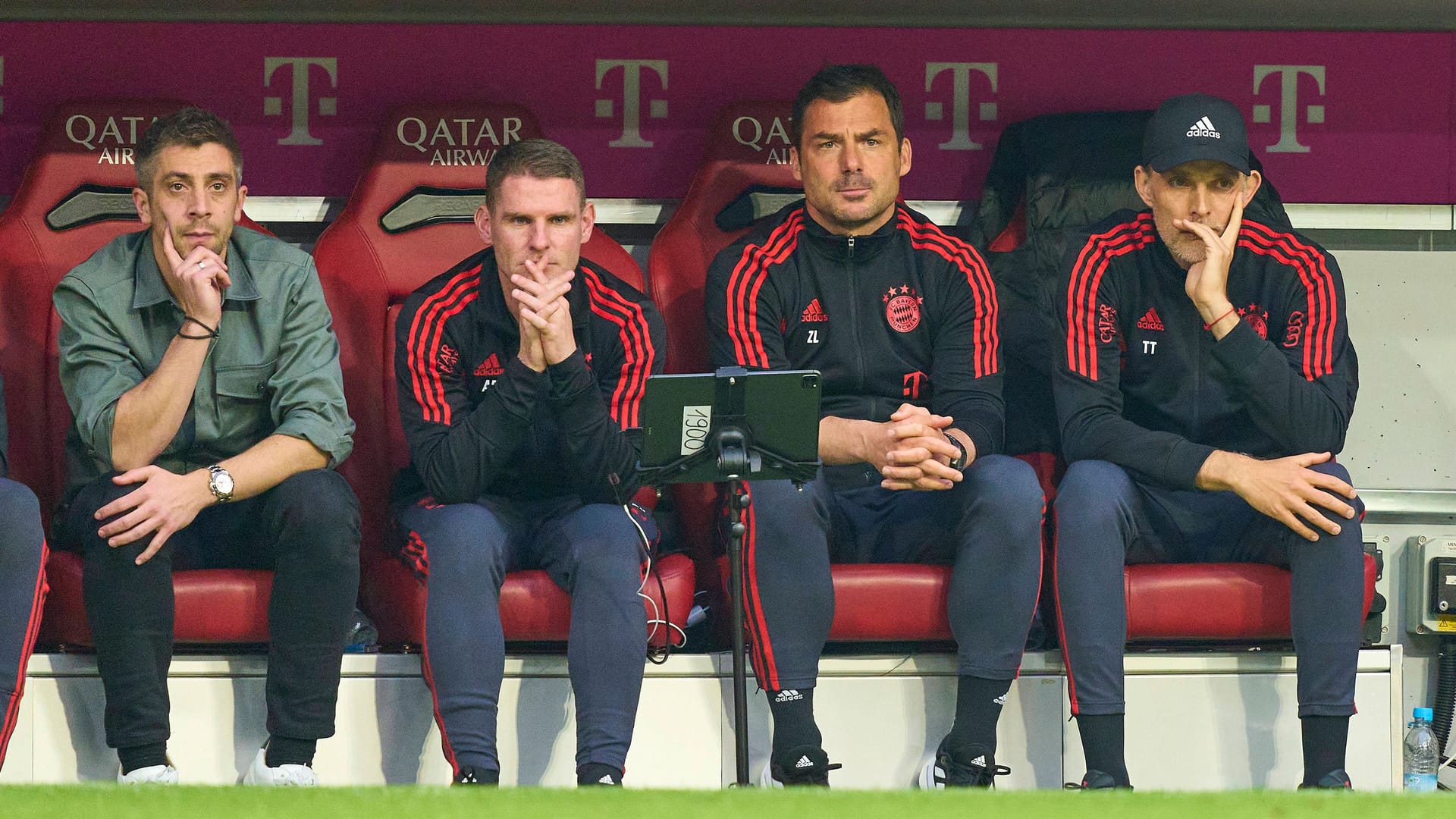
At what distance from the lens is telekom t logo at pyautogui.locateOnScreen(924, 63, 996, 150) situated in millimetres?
3812

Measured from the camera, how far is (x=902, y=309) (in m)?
3.23

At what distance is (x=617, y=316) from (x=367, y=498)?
2.09 ft

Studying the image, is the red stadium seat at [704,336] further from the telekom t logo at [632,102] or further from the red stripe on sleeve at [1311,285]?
the red stripe on sleeve at [1311,285]

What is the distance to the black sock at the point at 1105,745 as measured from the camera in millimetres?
2766

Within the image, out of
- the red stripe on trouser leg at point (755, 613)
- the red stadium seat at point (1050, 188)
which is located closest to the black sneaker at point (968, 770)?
the red stripe on trouser leg at point (755, 613)

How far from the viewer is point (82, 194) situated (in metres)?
3.46

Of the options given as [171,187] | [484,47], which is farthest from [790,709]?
[484,47]

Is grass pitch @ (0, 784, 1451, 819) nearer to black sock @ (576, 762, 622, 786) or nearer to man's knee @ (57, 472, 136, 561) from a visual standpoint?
black sock @ (576, 762, 622, 786)

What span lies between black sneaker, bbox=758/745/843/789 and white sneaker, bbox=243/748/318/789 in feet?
2.44

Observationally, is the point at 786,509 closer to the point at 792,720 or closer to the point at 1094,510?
the point at 792,720

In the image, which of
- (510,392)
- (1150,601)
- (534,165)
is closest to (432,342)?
(510,392)

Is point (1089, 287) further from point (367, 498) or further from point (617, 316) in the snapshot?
point (367, 498)

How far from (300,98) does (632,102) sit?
73 cm

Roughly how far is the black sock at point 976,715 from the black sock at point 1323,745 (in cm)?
50
